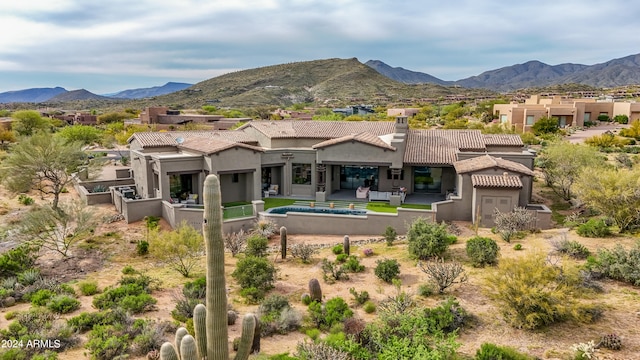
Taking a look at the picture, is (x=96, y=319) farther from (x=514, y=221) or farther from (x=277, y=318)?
(x=514, y=221)

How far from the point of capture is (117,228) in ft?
90.2

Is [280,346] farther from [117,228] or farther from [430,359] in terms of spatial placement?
[117,228]

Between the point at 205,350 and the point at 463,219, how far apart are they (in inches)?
771

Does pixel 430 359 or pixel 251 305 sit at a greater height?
pixel 430 359

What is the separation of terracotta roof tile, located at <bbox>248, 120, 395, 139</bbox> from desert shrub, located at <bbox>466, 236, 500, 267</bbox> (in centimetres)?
1746

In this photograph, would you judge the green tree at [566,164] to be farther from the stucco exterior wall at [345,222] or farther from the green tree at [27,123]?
the green tree at [27,123]

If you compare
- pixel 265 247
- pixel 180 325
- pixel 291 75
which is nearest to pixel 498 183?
pixel 265 247

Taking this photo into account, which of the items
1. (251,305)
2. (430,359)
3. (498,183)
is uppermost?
(498,183)

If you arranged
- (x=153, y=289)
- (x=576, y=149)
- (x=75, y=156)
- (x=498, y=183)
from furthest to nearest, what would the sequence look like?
(x=75, y=156) → (x=576, y=149) → (x=498, y=183) → (x=153, y=289)

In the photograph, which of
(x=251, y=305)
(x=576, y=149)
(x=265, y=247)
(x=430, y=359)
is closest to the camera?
(x=430, y=359)

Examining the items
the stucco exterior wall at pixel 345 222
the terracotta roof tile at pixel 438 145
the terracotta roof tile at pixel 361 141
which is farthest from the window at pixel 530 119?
the stucco exterior wall at pixel 345 222

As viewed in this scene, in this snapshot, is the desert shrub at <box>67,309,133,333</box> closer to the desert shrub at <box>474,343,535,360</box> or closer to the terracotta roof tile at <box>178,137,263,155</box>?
the desert shrub at <box>474,343,535,360</box>

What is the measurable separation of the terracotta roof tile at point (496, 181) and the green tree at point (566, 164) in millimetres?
7458

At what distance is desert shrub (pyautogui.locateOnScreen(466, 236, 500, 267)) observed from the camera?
18.2 metres
